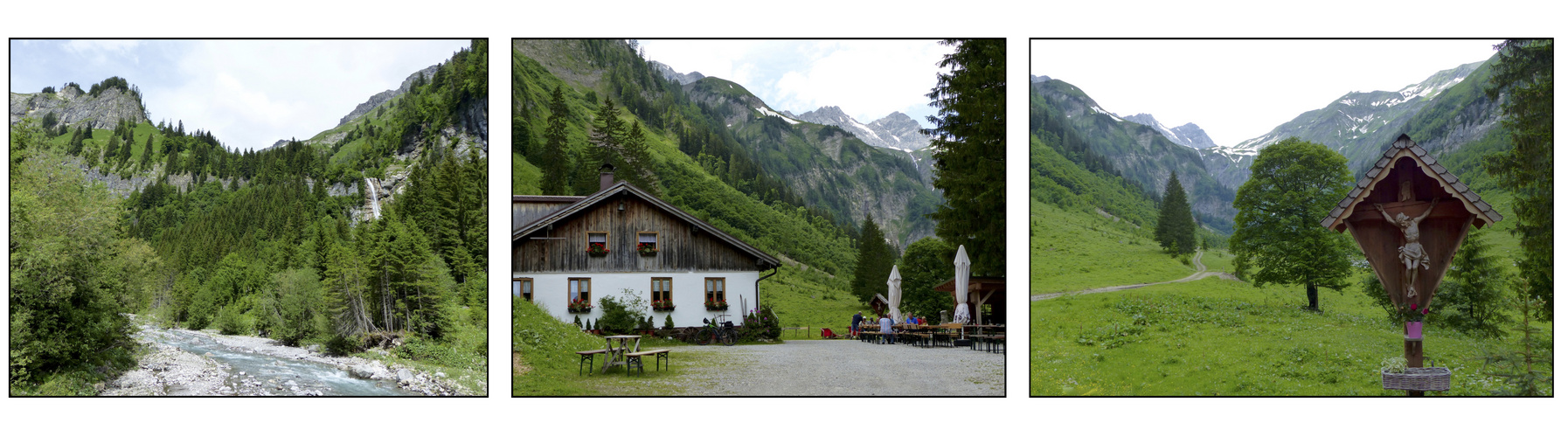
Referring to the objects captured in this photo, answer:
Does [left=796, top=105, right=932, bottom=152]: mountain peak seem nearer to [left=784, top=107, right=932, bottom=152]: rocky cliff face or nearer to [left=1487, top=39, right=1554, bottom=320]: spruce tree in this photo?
[left=784, top=107, right=932, bottom=152]: rocky cliff face

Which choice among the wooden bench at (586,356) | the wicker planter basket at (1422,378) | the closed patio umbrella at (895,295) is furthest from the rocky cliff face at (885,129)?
the wicker planter basket at (1422,378)

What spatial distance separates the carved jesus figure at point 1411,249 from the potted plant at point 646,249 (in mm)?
Result: 11425

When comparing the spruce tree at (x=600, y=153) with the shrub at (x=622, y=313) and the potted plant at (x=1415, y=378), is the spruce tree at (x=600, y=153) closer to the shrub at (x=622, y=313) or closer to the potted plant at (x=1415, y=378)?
the shrub at (x=622, y=313)

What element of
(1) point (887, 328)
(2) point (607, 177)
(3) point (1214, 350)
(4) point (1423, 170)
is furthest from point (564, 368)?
(2) point (607, 177)

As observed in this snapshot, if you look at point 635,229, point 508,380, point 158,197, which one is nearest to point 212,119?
point 158,197

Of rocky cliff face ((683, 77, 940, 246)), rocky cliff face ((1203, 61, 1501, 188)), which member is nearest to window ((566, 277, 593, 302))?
rocky cliff face ((1203, 61, 1501, 188))

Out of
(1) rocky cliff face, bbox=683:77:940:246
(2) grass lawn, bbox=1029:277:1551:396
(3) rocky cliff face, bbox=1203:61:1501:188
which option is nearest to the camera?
(2) grass lawn, bbox=1029:277:1551:396

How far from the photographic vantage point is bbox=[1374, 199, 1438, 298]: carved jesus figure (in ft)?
21.6

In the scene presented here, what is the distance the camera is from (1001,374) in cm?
811

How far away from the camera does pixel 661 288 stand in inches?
605

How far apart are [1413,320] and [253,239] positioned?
485 inches

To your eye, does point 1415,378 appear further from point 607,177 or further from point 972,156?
point 607,177

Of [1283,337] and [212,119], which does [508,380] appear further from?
[1283,337]

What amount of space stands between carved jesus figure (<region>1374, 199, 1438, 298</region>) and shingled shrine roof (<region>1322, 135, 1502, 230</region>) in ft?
0.94
